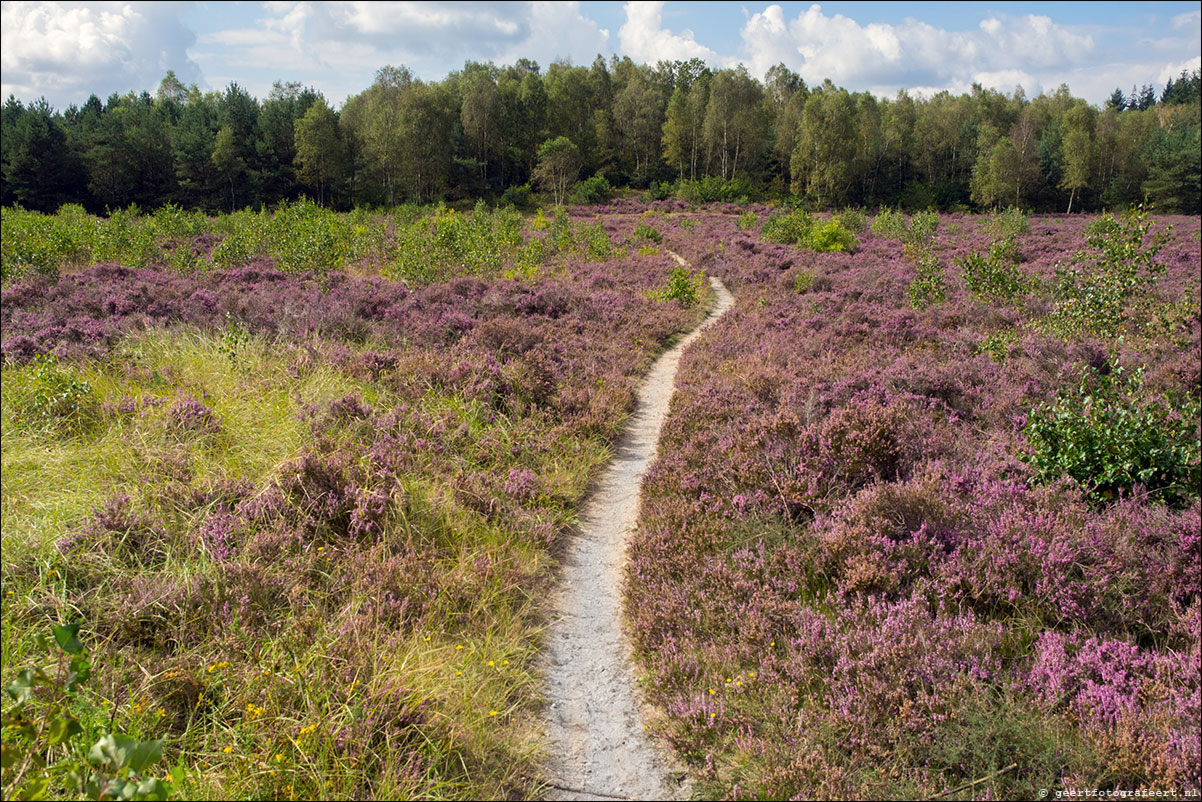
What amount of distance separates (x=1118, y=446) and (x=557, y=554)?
186 inches

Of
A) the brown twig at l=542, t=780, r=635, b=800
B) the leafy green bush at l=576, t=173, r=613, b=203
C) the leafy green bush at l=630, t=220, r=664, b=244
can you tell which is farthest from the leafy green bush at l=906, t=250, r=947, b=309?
the leafy green bush at l=576, t=173, r=613, b=203

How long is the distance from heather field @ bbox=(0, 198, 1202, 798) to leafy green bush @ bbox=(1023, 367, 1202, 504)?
28mm

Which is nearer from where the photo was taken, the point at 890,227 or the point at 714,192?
the point at 890,227

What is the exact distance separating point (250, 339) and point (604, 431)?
208 inches

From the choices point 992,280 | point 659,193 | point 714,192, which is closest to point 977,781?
point 992,280

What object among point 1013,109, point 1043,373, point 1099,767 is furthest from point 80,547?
point 1013,109

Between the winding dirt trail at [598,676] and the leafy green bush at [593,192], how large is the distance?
49.0 metres

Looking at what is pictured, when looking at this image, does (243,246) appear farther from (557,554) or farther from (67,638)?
(67,638)

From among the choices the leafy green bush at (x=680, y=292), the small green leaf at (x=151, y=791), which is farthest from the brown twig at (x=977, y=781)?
the leafy green bush at (x=680, y=292)

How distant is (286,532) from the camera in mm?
4922

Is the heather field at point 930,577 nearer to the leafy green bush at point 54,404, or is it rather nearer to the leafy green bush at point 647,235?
the leafy green bush at point 54,404

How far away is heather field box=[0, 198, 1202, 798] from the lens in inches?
127

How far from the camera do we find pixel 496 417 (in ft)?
26.0

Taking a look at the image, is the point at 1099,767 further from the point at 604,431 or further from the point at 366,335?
the point at 366,335
